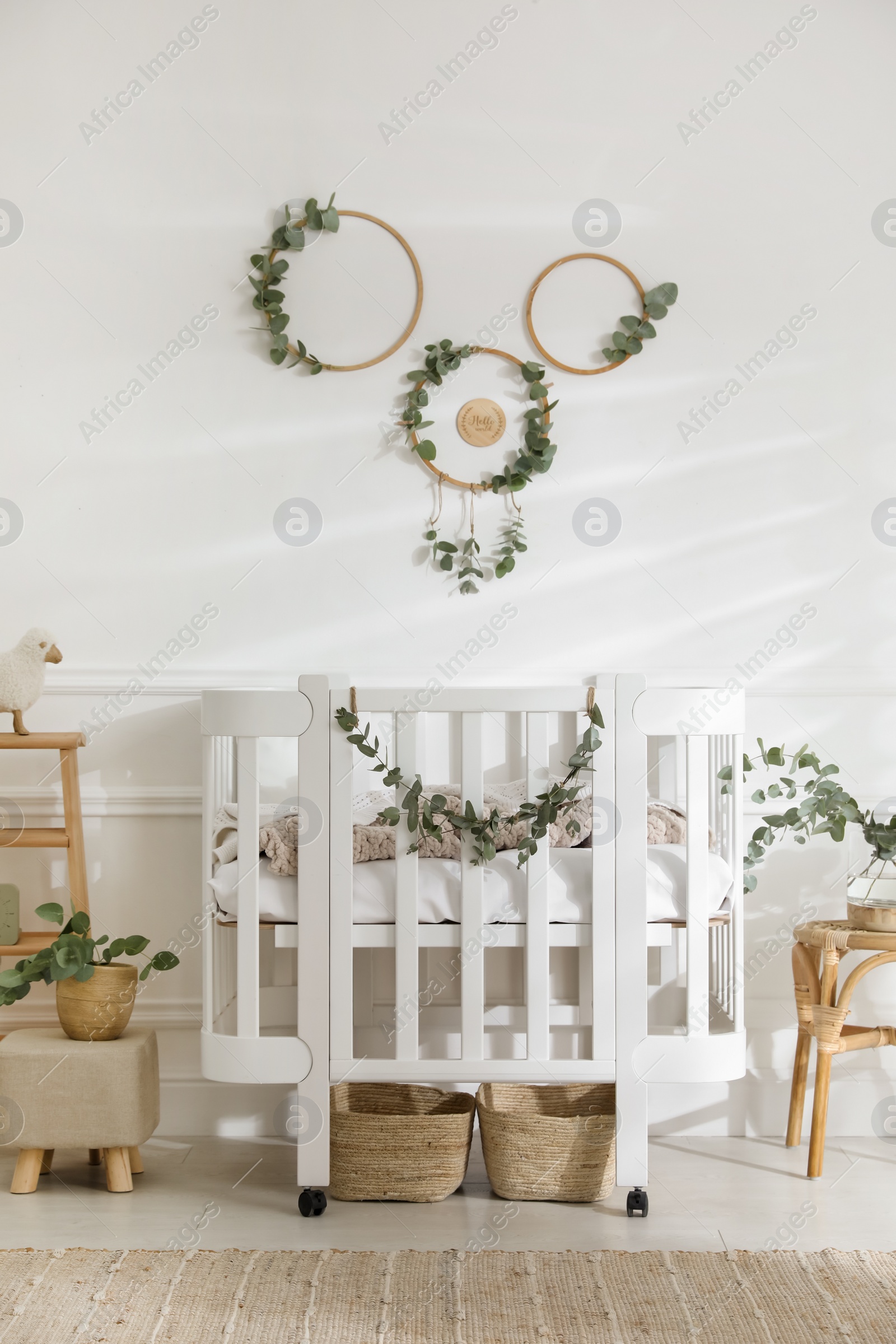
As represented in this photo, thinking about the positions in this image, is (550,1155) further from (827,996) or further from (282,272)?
(282,272)

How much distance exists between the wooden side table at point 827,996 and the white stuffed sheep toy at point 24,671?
1.54m

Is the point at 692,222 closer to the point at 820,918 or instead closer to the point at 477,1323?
the point at 820,918

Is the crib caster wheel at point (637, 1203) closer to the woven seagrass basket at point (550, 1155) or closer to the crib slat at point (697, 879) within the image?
the woven seagrass basket at point (550, 1155)

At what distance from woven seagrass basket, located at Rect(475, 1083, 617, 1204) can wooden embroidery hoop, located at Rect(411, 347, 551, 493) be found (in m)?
1.25

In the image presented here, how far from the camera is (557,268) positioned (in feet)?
7.52

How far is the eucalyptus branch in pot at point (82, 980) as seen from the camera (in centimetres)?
186

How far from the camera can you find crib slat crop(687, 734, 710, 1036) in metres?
1.75

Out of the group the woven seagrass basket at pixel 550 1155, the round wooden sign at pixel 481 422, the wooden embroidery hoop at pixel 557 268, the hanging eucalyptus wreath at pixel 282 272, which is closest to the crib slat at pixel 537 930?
the woven seagrass basket at pixel 550 1155

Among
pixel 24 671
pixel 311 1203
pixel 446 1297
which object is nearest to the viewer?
pixel 446 1297

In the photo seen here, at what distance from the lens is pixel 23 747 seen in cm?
199

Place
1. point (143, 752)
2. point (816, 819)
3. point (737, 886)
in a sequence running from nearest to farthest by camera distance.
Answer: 1. point (737, 886)
2. point (816, 819)
3. point (143, 752)

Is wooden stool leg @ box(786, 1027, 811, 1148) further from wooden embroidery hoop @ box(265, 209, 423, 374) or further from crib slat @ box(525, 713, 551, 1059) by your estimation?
wooden embroidery hoop @ box(265, 209, 423, 374)

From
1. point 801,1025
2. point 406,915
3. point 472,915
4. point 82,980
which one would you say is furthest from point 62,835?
point 801,1025

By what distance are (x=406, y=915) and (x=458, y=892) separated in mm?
99
